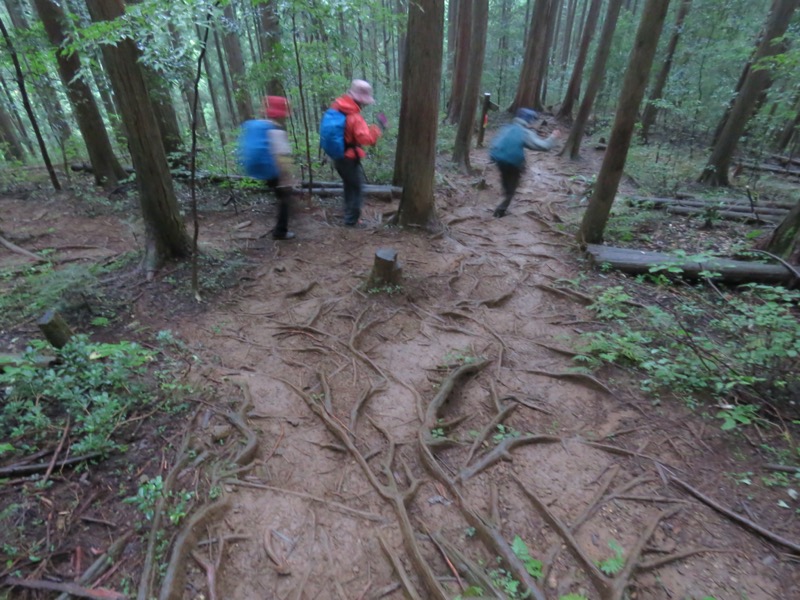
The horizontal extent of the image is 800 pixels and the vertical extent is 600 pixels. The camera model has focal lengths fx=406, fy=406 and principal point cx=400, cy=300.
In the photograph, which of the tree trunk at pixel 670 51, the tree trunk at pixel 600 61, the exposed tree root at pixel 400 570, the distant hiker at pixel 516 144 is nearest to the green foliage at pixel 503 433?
the exposed tree root at pixel 400 570

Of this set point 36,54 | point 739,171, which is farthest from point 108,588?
point 739,171

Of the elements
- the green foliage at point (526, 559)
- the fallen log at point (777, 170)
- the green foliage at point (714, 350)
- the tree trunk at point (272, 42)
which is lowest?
the fallen log at point (777, 170)

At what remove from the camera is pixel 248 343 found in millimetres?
4895

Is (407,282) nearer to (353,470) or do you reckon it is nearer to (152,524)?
(353,470)

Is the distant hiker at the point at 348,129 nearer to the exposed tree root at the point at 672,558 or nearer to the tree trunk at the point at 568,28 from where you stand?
the exposed tree root at the point at 672,558

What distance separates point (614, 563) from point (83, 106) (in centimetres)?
1198

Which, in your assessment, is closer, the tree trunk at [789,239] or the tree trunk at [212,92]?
the tree trunk at [212,92]

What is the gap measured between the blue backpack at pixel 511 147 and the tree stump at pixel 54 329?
7.86 m

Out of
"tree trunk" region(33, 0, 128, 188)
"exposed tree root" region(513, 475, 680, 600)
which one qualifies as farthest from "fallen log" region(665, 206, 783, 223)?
"tree trunk" region(33, 0, 128, 188)

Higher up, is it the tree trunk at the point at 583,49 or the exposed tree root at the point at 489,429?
the tree trunk at the point at 583,49

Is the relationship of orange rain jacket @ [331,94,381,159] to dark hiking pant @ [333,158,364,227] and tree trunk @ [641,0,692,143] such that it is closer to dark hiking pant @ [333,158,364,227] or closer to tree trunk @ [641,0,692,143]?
dark hiking pant @ [333,158,364,227]

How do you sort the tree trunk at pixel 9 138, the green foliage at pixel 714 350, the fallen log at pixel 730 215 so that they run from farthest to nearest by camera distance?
the tree trunk at pixel 9 138, the fallen log at pixel 730 215, the green foliage at pixel 714 350

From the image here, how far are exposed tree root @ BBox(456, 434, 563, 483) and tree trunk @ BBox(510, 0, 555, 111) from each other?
20479 mm

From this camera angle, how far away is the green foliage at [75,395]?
3.04 metres
